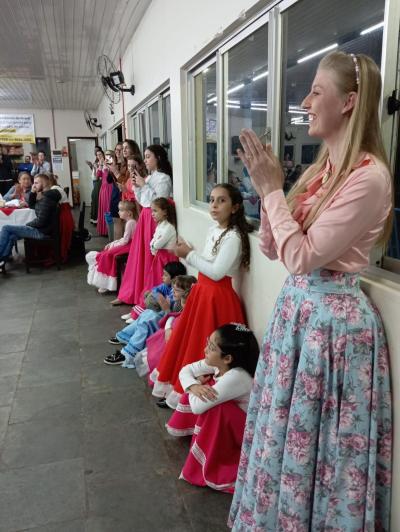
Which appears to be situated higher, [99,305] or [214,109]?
[214,109]

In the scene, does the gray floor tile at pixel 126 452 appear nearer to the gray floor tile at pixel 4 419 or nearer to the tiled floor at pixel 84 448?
the tiled floor at pixel 84 448

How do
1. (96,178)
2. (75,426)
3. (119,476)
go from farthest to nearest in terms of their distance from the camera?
(96,178)
(75,426)
(119,476)

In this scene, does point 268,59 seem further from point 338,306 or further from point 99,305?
point 99,305

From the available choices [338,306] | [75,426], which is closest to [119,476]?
[75,426]

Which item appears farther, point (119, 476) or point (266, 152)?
point (119, 476)

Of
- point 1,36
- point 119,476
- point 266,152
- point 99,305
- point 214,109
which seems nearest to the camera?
point 266,152

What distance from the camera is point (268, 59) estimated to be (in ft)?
6.08

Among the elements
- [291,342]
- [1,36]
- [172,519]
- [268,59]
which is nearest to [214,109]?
[268,59]

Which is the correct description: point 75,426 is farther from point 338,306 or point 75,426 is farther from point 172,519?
point 338,306

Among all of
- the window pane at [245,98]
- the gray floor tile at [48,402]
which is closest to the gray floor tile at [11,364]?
the gray floor tile at [48,402]

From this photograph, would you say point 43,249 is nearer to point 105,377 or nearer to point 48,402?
point 105,377

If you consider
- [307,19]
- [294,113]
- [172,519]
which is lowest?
[172,519]

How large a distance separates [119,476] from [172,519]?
321 millimetres

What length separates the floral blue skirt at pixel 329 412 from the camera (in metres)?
1.03
